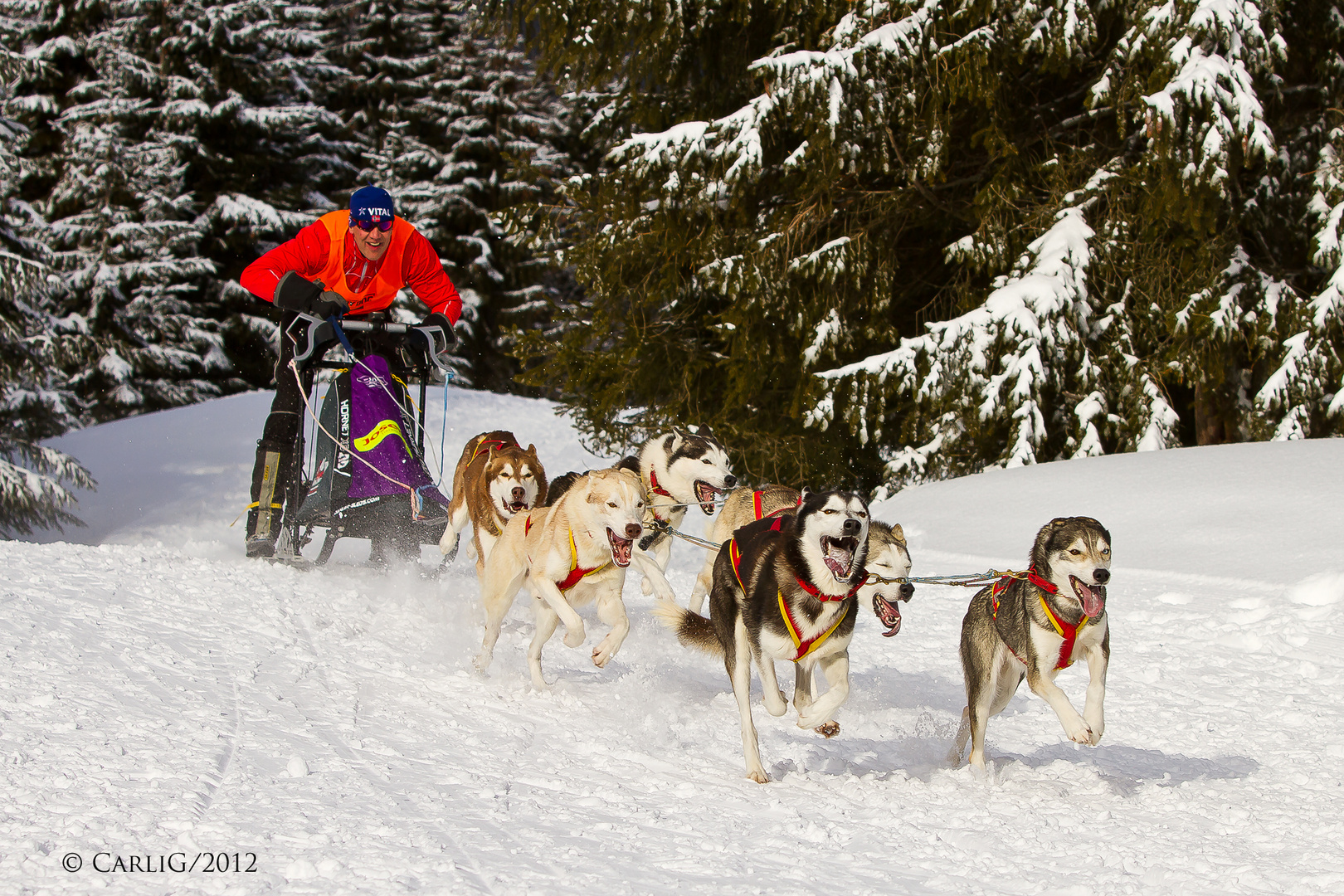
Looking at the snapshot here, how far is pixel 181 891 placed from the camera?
239 centimetres

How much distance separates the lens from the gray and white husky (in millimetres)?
3906

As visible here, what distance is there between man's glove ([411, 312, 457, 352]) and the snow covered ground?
4.81ft

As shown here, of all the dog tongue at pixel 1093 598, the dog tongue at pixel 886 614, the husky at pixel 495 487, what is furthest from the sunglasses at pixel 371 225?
the dog tongue at pixel 1093 598

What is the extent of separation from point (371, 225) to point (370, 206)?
12 centimetres

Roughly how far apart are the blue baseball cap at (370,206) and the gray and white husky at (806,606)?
12.3ft

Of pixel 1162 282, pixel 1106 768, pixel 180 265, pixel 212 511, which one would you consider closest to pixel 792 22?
pixel 1162 282

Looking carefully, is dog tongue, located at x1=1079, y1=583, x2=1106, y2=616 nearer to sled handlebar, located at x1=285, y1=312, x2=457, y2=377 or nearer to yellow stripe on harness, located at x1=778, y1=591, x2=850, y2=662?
yellow stripe on harness, located at x1=778, y1=591, x2=850, y2=662

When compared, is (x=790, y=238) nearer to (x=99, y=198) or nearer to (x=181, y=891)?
(x=181, y=891)

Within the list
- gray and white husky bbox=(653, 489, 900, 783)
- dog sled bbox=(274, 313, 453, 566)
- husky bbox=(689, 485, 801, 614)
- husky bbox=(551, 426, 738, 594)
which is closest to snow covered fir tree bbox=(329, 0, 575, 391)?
dog sled bbox=(274, 313, 453, 566)

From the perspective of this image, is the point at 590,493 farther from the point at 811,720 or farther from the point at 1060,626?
the point at 1060,626

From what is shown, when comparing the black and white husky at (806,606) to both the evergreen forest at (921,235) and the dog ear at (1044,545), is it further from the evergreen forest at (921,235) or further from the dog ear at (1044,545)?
the evergreen forest at (921,235)

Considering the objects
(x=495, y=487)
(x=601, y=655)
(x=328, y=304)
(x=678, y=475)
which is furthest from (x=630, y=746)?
(x=328, y=304)

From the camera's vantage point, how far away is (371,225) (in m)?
6.70

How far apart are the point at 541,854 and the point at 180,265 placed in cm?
2159
